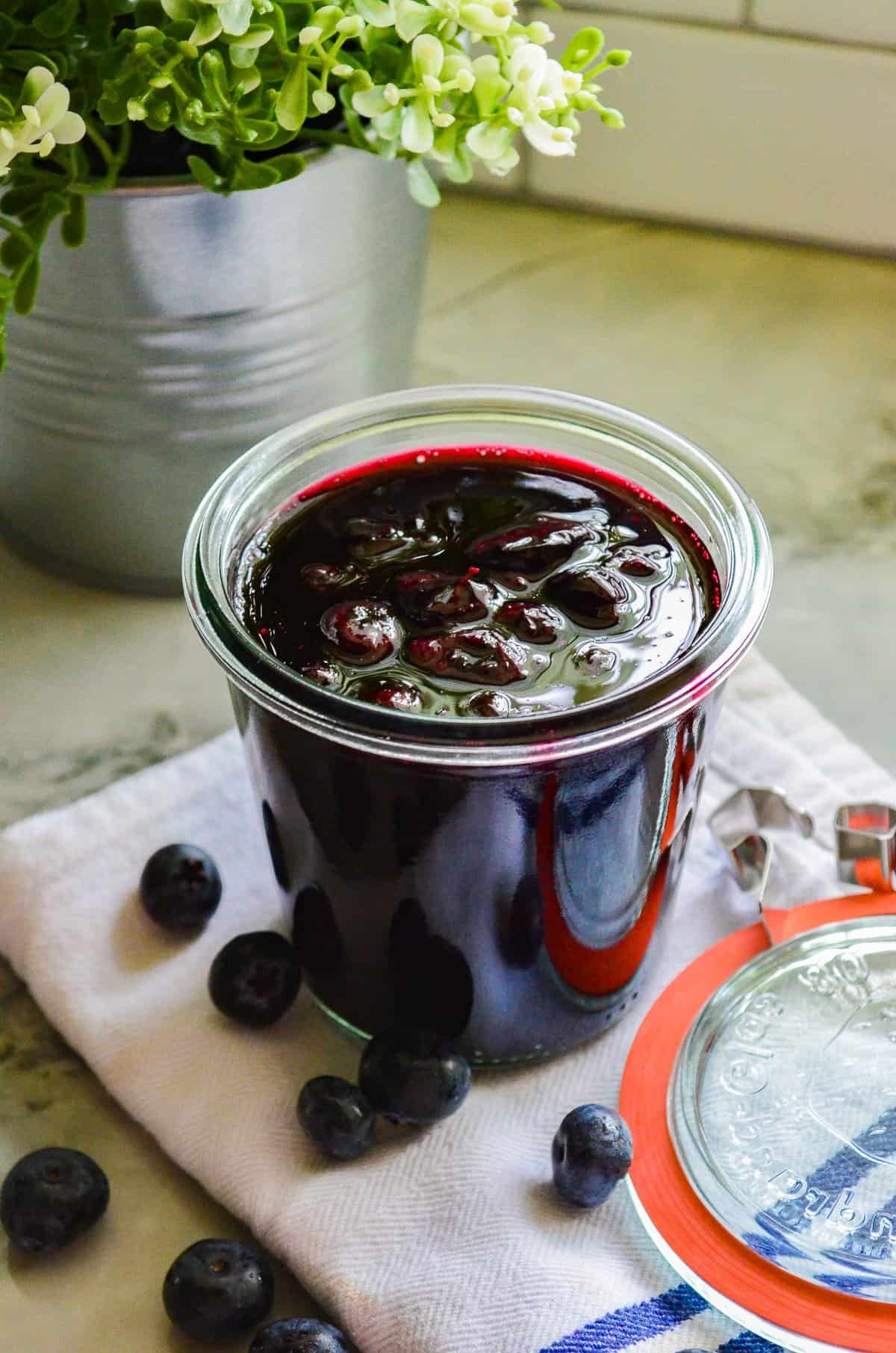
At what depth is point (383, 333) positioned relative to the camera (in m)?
1.06

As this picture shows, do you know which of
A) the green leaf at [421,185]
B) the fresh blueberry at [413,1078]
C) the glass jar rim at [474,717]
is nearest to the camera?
the glass jar rim at [474,717]

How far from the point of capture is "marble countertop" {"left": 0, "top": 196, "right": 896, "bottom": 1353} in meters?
0.75

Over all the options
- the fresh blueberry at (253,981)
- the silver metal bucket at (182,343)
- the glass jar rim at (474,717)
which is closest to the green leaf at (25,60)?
the silver metal bucket at (182,343)

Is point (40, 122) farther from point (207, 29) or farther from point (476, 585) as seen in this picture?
point (476, 585)

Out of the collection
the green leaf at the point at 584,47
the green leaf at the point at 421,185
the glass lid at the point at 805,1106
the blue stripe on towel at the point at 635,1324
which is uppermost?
the green leaf at the point at 584,47

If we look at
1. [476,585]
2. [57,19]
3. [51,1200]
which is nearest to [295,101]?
[57,19]

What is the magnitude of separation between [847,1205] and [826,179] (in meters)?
0.95

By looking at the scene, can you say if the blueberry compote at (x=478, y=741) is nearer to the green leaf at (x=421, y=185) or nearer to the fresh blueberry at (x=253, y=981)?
the fresh blueberry at (x=253, y=981)

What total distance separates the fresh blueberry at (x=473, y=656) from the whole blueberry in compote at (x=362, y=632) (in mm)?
12

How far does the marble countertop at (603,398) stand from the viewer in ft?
2.46

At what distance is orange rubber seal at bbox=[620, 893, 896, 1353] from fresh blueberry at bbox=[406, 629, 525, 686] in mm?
224

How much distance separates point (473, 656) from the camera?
0.70 meters

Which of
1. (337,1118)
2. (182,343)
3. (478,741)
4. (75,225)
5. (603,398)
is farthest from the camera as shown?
(603,398)

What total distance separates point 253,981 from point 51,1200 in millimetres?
143
